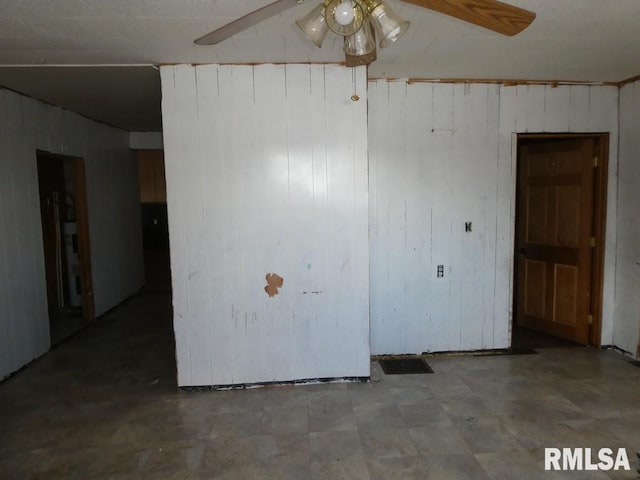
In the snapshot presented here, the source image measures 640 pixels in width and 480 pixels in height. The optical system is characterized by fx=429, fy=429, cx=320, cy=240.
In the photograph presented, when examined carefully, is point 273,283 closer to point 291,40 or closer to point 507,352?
point 291,40

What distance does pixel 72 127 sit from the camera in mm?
4605

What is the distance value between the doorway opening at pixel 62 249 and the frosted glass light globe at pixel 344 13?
447 centimetres

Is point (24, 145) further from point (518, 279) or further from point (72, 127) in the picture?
point (518, 279)

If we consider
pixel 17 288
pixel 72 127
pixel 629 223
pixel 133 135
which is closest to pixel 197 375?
pixel 17 288

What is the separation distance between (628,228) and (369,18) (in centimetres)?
330

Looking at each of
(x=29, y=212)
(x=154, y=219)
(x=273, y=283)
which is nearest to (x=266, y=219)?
(x=273, y=283)

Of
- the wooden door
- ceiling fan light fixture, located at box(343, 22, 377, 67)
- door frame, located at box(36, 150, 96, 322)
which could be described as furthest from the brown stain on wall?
door frame, located at box(36, 150, 96, 322)

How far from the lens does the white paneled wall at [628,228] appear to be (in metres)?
3.63

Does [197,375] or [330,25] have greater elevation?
[330,25]

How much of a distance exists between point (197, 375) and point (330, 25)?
2571 mm

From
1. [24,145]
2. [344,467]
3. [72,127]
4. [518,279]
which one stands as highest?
[72,127]

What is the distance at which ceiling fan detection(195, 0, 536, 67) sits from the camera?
1.53 meters

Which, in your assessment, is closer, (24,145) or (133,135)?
(24,145)

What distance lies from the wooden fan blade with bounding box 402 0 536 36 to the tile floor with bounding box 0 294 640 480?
82.1 inches
